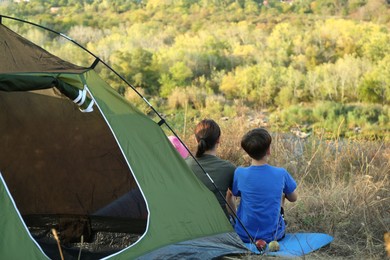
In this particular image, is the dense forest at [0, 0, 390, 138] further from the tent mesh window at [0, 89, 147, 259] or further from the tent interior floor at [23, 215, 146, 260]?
A: the tent interior floor at [23, 215, 146, 260]

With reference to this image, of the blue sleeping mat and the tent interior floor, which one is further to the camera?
the tent interior floor

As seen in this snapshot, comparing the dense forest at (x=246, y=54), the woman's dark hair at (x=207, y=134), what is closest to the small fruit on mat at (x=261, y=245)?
the woman's dark hair at (x=207, y=134)

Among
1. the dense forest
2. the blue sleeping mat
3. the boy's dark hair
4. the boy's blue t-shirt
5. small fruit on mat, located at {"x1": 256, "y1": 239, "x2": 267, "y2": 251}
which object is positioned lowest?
the dense forest

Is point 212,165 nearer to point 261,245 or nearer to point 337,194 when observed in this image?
point 261,245

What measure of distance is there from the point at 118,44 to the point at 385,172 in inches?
836

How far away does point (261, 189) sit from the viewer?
4.26m

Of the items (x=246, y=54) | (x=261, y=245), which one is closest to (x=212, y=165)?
(x=261, y=245)

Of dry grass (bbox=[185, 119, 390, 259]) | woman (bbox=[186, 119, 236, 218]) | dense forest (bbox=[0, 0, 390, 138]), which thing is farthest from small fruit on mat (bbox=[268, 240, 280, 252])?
dense forest (bbox=[0, 0, 390, 138])

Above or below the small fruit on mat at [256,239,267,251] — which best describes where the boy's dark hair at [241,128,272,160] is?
above

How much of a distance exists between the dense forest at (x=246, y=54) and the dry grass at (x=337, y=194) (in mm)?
7559

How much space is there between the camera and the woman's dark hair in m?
4.39

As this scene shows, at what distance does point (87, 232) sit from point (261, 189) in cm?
141

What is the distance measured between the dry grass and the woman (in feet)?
1.83

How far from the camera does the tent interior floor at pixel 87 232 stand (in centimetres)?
464
